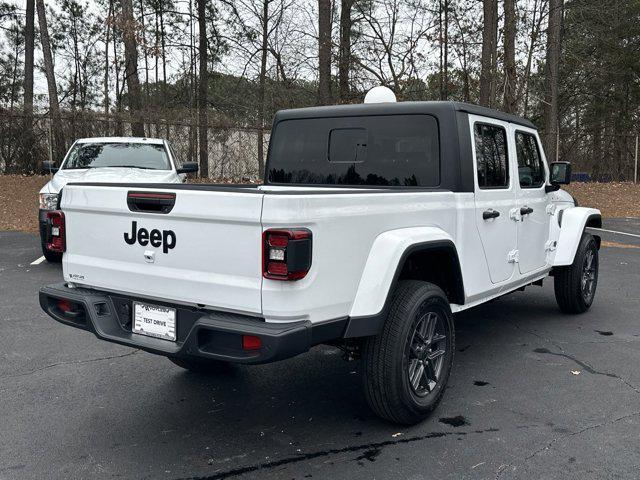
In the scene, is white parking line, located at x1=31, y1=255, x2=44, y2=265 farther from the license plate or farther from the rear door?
the rear door

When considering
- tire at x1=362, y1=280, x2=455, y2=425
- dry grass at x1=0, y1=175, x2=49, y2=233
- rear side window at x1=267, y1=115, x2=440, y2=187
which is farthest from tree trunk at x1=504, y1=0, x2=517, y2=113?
tire at x1=362, y1=280, x2=455, y2=425

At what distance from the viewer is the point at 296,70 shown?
21484mm

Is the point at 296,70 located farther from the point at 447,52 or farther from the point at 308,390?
the point at 308,390

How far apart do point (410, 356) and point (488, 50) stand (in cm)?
1739

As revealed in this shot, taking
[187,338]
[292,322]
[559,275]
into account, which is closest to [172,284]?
[187,338]

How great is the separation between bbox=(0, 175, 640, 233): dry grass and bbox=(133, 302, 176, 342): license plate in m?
9.95

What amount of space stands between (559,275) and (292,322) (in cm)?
390

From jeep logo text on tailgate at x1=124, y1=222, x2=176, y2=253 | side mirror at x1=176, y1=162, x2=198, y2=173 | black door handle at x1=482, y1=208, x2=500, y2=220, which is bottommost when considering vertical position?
jeep logo text on tailgate at x1=124, y1=222, x2=176, y2=253

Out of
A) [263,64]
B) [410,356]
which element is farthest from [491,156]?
[263,64]

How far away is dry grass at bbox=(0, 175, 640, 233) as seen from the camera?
13.5 m

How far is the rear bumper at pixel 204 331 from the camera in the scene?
109 inches

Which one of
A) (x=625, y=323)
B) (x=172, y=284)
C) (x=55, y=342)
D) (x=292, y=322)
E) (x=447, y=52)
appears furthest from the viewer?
(x=447, y=52)

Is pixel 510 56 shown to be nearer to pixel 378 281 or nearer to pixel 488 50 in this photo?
pixel 488 50

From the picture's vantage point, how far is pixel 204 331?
2926 mm
